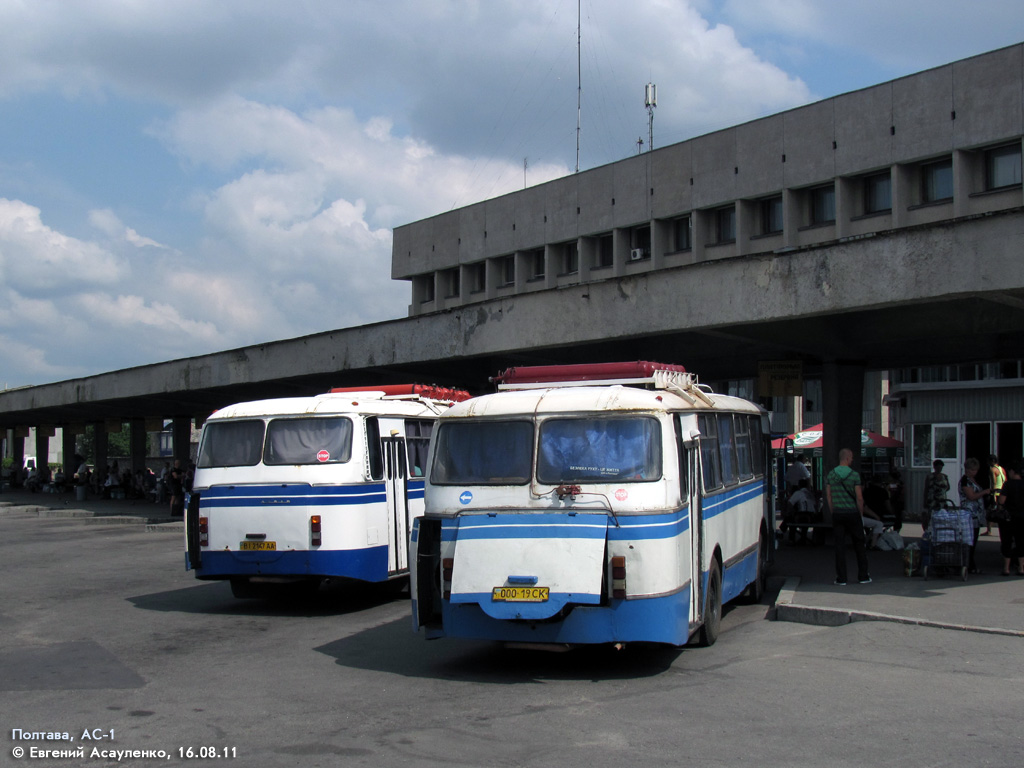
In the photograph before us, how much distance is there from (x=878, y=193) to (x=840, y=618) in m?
23.6

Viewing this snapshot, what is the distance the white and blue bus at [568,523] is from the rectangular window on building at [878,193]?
24041 millimetres

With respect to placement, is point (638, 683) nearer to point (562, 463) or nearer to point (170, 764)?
point (562, 463)

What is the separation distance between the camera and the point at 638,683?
867 centimetres

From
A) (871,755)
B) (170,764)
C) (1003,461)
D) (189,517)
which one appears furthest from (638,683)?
(1003,461)

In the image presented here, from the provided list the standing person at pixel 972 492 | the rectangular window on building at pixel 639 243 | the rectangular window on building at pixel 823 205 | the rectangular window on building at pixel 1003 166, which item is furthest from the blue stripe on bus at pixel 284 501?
the rectangular window on building at pixel 639 243

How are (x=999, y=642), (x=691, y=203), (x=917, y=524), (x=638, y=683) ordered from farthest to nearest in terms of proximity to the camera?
(x=691, y=203)
(x=917, y=524)
(x=999, y=642)
(x=638, y=683)

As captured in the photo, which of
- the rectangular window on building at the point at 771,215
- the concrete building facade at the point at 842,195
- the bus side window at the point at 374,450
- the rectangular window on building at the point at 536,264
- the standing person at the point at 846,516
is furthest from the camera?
the rectangular window on building at the point at 536,264

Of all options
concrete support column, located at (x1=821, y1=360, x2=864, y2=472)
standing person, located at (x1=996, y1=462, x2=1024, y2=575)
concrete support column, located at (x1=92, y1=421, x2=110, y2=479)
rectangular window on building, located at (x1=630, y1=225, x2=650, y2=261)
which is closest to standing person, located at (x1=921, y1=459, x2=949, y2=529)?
standing person, located at (x1=996, y1=462, x2=1024, y2=575)

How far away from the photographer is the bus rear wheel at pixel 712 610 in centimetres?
1024

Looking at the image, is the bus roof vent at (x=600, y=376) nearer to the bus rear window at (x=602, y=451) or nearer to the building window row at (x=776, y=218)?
the bus rear window at (x=602, y=451)

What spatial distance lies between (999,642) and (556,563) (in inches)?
182

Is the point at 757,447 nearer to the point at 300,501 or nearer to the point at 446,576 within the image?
the point at 300,501

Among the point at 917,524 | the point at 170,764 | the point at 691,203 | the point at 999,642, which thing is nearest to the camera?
the point at 170,764

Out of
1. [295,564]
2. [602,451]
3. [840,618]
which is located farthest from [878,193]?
[602,451]
